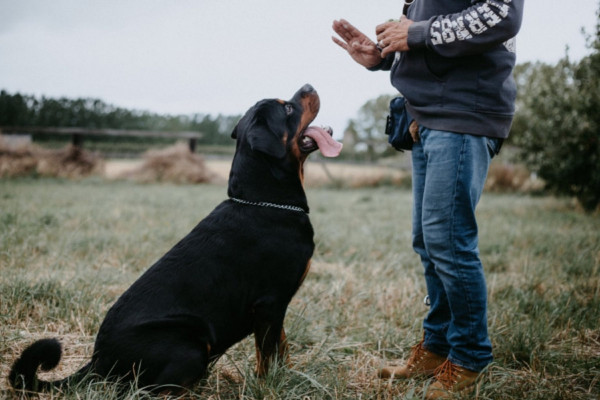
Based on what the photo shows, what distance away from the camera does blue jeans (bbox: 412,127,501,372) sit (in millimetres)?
1978

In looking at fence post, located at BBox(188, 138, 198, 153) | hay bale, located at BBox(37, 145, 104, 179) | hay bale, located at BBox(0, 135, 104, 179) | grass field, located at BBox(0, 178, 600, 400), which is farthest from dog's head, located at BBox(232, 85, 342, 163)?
fence post, located at BBox(188, 138, 198, 153)

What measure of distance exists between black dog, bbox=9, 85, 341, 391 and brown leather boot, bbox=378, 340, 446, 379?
0.62 m

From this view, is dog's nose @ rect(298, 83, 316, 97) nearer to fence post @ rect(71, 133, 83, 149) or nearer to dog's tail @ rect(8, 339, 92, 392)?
dog's tail @ rect(8, 339, 92, 392)

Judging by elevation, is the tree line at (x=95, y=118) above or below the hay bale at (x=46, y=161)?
above

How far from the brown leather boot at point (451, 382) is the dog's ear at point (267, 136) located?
144cm

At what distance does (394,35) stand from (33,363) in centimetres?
225

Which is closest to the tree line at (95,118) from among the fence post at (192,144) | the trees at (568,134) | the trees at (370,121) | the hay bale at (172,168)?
the fence post at (192,144)

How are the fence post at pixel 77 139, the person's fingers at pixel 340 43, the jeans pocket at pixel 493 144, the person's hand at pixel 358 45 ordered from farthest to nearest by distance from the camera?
the fence post at pixel 77 139, the person's fingers at pixel 340 43, the person's hand at pixel 358 45, the jeans pocket at pixel 493 144

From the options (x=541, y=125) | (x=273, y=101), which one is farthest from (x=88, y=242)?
(x=541, y=125)

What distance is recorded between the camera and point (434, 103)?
2.04m

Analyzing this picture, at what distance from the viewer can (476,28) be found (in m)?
1.83

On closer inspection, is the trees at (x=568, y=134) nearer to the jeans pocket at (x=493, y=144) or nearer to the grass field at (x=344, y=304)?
the grass field at (x=344, y=304)


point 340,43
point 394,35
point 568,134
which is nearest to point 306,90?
point 340,43

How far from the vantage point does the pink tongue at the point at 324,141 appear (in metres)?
2.59
